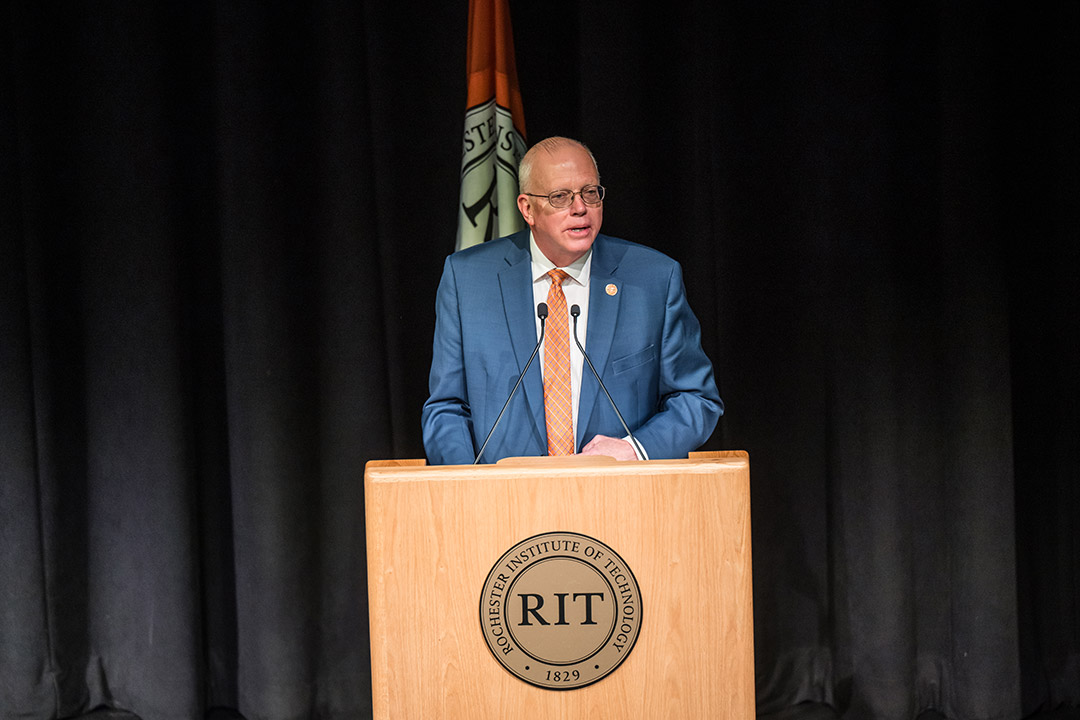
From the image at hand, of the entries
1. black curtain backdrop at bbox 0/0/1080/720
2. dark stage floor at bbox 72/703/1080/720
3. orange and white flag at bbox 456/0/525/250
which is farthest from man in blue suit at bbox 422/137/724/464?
dark stage floor at bbox 72/703/1080/720

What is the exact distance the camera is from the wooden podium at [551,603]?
1609mm

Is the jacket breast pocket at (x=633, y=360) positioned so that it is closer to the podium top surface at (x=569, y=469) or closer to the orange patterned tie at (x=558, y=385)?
the orange patterned tie at (x=558, y=385)

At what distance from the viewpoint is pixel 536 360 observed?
7.38 feet

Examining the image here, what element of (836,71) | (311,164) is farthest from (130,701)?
(836,71)

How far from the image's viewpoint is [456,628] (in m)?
1.61

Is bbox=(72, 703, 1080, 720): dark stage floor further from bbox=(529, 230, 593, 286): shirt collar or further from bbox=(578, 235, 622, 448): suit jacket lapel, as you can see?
bbox=(529, 230, 593, 286): shirt collar

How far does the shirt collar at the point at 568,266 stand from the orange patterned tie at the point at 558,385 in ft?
0.39

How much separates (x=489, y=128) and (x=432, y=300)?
0.63 m

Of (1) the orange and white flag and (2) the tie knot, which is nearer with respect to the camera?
(2) the tie knot

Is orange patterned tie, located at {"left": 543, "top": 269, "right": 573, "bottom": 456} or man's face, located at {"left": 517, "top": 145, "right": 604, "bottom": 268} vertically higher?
man's face, located at {"left": 517, "top": 145, "right": 604, "bottom": 268}

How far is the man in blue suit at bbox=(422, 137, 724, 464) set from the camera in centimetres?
220

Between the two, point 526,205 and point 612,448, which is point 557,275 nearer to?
point 526,205

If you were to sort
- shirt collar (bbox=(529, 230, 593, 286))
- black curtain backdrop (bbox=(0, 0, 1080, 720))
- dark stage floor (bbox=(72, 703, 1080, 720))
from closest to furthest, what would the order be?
shirt collar (bbox=(529, 230, 593, 286)), black curtain backdrop (bbox=(0, 0, 1080, 720)), dark stage floor (bbox=(72, 703, 1080, 720))

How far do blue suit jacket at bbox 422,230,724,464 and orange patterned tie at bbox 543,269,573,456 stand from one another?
0.02m
